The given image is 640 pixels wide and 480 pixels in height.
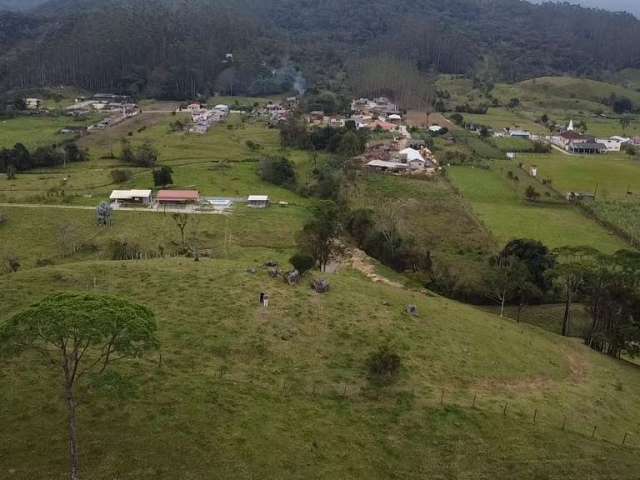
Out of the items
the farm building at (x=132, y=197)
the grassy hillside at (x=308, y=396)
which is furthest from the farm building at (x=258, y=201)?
the grassy hillside at (x=308, y=396)

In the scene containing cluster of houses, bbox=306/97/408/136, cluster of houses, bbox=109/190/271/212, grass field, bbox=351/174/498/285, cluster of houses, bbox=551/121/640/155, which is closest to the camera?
grass field, bbox=351/174/498/285

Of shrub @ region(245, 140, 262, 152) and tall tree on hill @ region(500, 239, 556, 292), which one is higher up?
shrub @ region(245, 140, 262, 152)

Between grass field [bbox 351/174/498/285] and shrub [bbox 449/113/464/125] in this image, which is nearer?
grass field [bbox 351/174/498/285]

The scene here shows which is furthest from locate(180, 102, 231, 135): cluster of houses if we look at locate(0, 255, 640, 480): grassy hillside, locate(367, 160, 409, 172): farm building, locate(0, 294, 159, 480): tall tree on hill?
locate(0, 294, 159, 480): tall tree on hill

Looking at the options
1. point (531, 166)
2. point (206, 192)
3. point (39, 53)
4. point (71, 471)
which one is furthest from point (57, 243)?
point (39, 53)

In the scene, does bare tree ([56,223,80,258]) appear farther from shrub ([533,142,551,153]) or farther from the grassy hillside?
shrub ([533,142,551,153])

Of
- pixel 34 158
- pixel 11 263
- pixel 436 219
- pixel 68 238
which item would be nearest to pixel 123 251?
pixel 68 238
